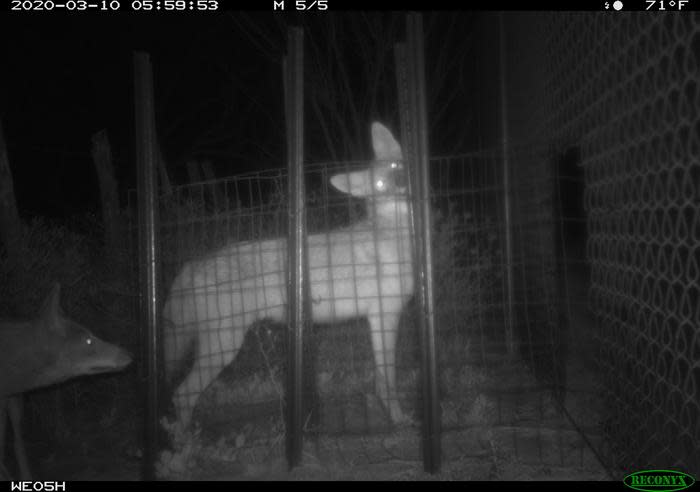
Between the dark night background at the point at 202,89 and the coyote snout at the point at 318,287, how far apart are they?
650cm

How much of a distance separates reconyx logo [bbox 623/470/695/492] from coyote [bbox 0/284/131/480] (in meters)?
3.40

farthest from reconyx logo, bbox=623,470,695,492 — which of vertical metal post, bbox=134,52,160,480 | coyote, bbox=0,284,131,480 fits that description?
coyote, bbox=0,284,131,480

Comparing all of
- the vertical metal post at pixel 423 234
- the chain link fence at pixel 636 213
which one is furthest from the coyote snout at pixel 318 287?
the chain link fence at pixel 636 213

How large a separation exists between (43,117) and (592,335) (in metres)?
14.1

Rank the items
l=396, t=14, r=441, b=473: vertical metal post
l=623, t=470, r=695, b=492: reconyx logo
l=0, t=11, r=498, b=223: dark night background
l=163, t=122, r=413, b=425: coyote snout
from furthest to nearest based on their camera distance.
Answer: l=0, t=11, r=498, b=223: dark night background < l=163, t=122, r=413, b=425: coyote snout < l=396, t=14, r=441, b=473: vertical metal post < l=623, t=470, r=695, b=492: reconyx logo

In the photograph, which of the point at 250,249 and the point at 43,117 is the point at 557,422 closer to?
the point at 250,249

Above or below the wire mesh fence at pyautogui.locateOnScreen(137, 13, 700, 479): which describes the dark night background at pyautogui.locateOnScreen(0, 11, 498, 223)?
above

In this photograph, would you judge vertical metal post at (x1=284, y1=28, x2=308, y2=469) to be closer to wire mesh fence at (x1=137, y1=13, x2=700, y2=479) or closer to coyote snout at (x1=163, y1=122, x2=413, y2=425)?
wire mesh fence at (x1=137, y1=13, x2=700, y2=479)

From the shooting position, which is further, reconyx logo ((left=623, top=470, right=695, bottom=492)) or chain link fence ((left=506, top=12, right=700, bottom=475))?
reconyx logo ((left=623, top=470, right=695, bottom=492))

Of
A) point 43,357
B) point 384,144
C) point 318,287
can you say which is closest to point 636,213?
point 384,144

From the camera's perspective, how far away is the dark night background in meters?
11.7

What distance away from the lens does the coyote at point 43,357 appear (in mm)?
4145

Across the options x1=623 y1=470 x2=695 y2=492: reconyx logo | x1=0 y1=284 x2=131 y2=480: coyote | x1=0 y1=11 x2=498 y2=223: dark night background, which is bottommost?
x1=623 y1=470 x2=695 y2=492: reconyx logo

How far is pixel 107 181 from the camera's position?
6.94 meters
